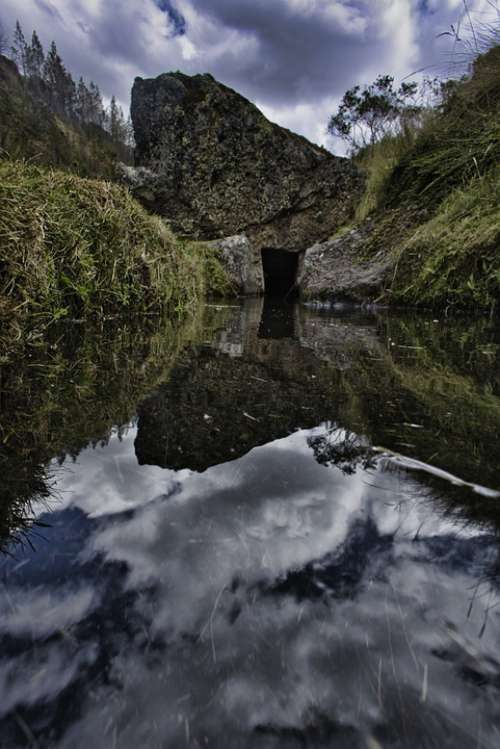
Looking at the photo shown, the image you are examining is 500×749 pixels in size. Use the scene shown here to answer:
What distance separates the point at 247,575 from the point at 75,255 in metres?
2.02

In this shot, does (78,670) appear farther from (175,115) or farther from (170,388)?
(175,115)

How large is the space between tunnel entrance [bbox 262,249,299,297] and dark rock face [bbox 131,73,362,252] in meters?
0.62

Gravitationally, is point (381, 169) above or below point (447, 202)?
above

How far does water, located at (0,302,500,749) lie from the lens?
238 millimetres

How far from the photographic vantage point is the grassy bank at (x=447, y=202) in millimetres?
3715

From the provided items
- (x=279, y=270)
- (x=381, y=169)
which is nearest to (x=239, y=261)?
(x=279, y=270)

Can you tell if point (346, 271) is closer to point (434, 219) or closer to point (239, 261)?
point (434, 219)

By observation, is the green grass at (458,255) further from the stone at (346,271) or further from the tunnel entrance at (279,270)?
the tunnel entrance at (279,270)

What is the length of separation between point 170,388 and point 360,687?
2.56ft

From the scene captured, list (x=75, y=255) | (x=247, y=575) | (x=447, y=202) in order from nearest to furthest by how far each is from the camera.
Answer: (x=247, y=575) < (x=75, y=255) < (x=447, y=202)

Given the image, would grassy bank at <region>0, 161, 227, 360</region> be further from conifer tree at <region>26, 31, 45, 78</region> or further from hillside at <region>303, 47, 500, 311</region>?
conifer tree at <region>26, 31, 45, 78</region>

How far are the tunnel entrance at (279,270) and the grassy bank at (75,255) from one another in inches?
185

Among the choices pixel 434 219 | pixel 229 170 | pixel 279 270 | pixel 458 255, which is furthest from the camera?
pixel 279 270

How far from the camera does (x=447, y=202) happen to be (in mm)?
4797
